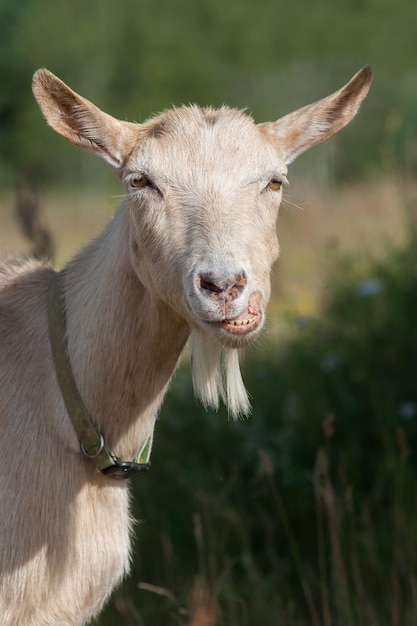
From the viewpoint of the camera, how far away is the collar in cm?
327

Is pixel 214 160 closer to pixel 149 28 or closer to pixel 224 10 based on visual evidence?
pixel 149 28

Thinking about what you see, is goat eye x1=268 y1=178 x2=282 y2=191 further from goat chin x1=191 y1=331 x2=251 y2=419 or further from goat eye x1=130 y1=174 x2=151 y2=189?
goat chin x1=191 y1=331 x2=251 y2=419

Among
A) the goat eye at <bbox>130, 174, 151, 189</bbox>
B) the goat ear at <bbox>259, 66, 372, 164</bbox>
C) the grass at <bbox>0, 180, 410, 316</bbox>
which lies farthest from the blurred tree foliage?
the goat eye at <bbox>130, 174, 151, 189</bbox>

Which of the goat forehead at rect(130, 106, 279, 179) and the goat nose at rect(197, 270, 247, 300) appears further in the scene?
the goat forehead at rect(130, 106, 279, 179)

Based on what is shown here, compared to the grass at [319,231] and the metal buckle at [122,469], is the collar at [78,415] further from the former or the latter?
the grass at [319,231]

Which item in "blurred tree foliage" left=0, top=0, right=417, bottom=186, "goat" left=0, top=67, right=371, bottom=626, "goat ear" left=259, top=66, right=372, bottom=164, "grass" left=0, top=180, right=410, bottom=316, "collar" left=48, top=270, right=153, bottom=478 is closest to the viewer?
"goat" left=0, top=67, right=371, bottom=626

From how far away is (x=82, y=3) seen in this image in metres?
45.4

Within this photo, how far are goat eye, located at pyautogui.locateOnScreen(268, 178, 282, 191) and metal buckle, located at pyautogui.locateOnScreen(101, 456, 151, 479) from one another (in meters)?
1.11

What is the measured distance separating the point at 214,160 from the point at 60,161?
3491 cm

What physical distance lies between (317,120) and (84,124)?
91cm

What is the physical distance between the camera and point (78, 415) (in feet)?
10.8

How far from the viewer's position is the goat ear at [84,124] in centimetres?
324

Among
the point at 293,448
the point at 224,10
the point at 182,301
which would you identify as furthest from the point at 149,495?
the point at 224,10

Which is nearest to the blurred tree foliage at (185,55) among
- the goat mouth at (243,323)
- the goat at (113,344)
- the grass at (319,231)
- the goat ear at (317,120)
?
the grass at (319,231)
